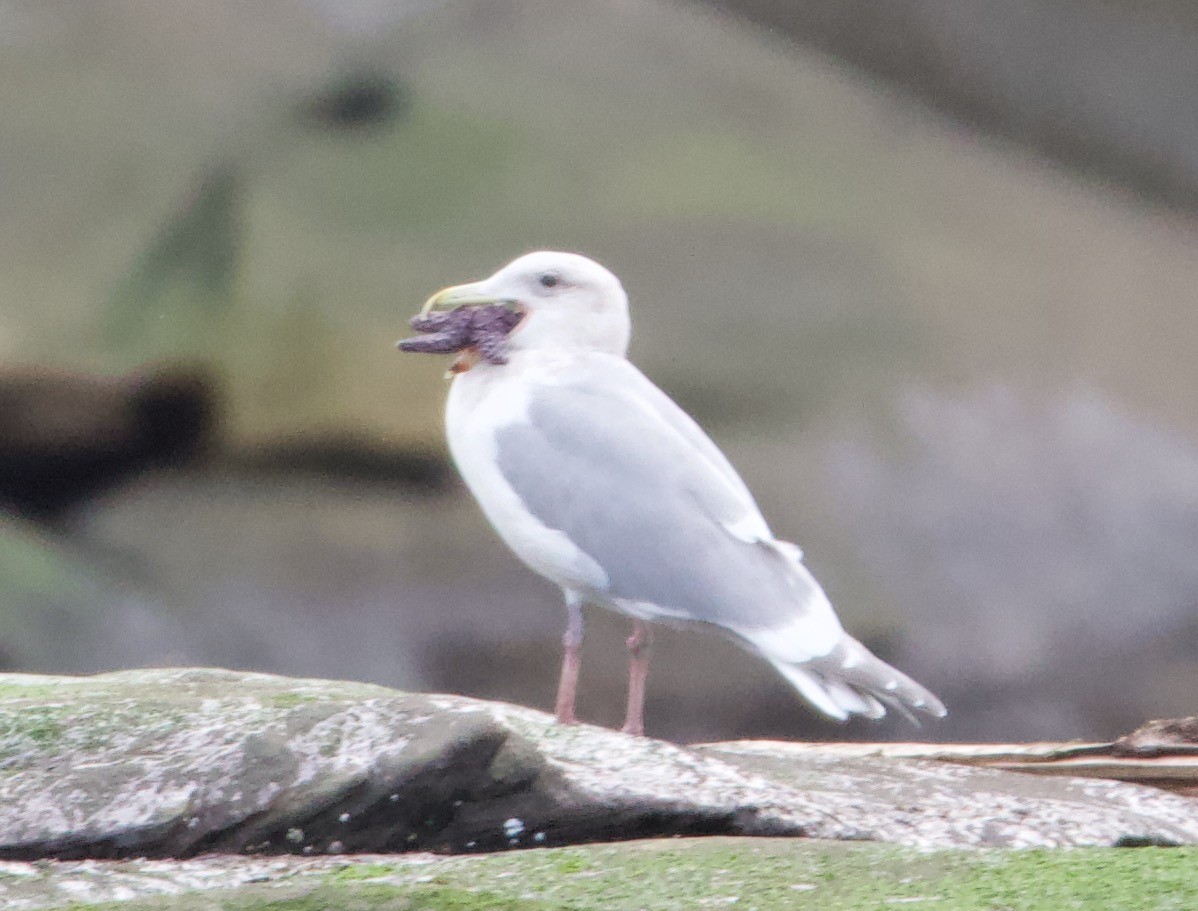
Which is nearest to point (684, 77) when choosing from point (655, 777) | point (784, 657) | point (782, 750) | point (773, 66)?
point (773, 66)

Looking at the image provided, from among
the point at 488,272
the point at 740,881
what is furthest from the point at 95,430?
the point at 740,881

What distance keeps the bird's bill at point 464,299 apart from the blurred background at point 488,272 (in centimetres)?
94

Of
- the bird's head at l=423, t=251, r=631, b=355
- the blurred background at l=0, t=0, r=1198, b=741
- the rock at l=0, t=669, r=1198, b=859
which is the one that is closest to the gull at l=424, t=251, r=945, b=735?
the bird's head at l=423, t=251, r=631, b=355

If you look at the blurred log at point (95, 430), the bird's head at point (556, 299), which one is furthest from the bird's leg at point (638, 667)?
the blurred log at point (95, 430)

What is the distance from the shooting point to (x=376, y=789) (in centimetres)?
128

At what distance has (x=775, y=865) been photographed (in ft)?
4.01

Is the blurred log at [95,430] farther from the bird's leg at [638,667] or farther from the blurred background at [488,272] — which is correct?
the bird's leg at [638,667]

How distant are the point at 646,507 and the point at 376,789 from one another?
Answer: 0.50 meters

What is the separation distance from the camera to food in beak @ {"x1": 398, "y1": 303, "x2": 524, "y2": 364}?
1771 millimetres

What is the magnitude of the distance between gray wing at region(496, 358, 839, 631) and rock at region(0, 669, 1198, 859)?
0.18 meters

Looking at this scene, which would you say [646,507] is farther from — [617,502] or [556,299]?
[556,299]

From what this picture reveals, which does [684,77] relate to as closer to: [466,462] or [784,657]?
[466,462]

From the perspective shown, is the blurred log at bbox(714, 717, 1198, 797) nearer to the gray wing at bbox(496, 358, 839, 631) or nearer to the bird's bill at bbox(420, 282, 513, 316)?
the gray wing at bbox(496, 358, 839, 631)

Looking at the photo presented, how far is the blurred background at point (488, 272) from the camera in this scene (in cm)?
274
